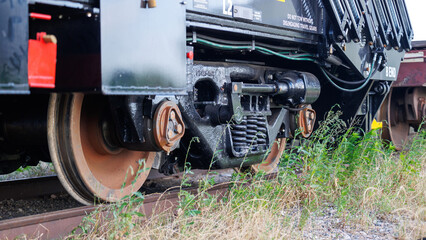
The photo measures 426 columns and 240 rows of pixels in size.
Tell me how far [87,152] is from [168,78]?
1138mm

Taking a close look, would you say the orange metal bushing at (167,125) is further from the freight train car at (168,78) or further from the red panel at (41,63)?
the red panel at (41,63)

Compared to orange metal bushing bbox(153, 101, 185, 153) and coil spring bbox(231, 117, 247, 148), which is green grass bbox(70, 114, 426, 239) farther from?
orange metal bushing bbox(153, 101, 185, 153)

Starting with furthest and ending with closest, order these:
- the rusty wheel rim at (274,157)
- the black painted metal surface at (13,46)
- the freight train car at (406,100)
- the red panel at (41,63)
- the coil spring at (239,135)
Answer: the freight train car at (406,100), the rusty wheel rim at (274,157), the coil spring at (239,135), the red panel at (41,63), the black painted metal surface at (13,46)

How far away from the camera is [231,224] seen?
4.04m

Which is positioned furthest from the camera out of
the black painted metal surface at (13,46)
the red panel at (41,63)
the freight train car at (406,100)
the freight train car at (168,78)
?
the freight train car at (406,100)

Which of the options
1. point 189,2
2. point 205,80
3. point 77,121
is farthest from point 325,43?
point 77,121

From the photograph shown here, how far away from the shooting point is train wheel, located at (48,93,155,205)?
155 inches

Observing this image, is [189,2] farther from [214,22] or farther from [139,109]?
[139,109]

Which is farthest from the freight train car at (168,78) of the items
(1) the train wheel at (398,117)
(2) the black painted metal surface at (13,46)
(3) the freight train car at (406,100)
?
(1) the train wheel at (398,117)

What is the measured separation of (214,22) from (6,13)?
2.26m

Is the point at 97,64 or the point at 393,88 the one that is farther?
the point at 393,88

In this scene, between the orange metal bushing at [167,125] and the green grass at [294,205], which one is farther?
the orange metal bushing at [167,125]

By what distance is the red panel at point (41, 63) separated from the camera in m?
2.78

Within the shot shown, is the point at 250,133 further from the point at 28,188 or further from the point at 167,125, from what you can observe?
the point at 28,188
